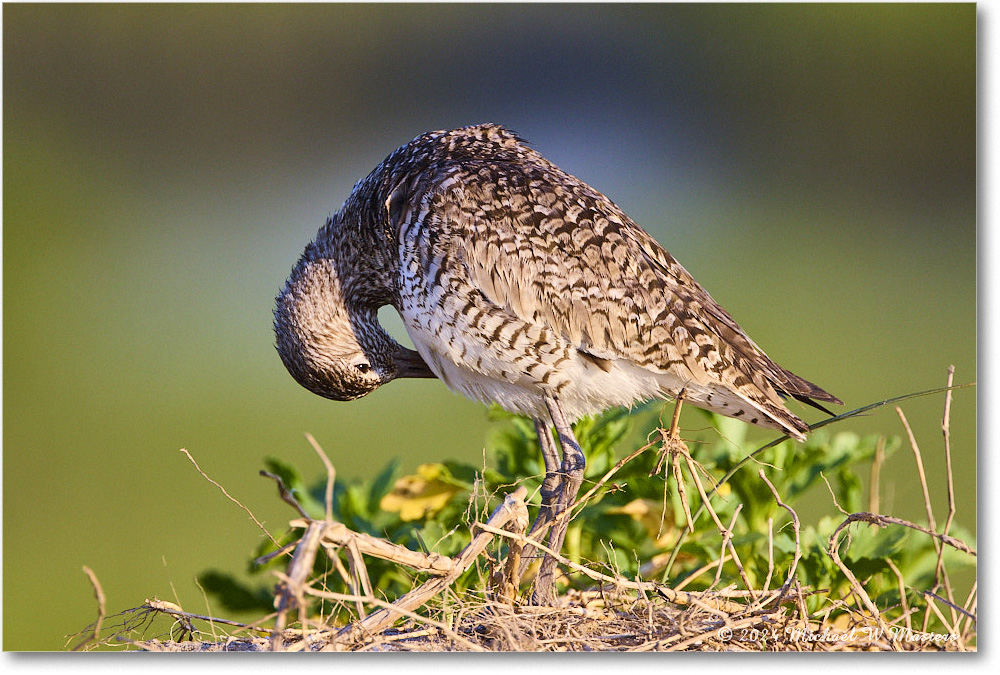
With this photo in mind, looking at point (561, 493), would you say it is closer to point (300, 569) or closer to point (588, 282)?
point (588, 282)

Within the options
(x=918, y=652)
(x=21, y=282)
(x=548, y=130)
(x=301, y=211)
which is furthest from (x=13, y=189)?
(x=918, y=652)

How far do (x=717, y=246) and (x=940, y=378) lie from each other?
3.30ft

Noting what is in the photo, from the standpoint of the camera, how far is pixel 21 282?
321cm

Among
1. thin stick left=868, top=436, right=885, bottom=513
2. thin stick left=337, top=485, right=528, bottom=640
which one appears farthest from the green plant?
thin stick left=337, top=485, right=528, bottom=640

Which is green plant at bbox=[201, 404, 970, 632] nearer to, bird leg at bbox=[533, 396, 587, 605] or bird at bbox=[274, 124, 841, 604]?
bird leg at bbox=[533, 396, 587, 605]

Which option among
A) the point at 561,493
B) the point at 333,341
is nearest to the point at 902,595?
the point at 561,493

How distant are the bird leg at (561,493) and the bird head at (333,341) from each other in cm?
63

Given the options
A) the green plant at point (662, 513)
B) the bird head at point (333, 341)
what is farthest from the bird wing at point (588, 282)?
the bird head at point (333, 341)

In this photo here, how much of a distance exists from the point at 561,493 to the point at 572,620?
51cm

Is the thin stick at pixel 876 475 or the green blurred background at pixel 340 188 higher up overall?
the green blurred background at pixel 340 188

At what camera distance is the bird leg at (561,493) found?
8.99 feet

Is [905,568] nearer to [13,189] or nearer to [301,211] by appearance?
[301,211]

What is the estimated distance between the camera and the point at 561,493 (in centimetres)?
298

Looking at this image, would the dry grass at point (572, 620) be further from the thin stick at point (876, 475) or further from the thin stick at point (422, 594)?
the thin stick at point (876, 475)
